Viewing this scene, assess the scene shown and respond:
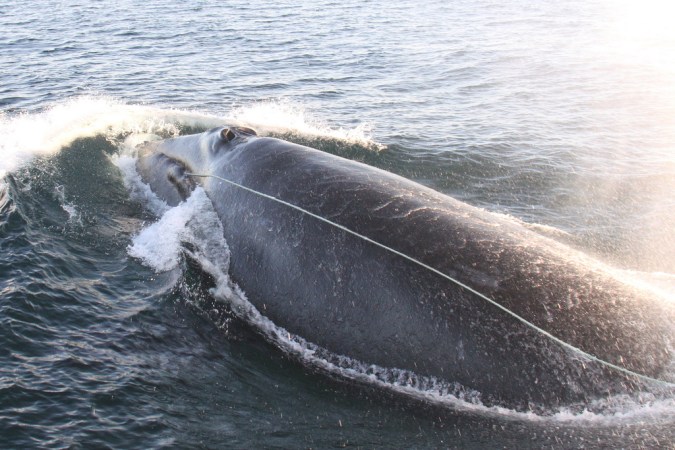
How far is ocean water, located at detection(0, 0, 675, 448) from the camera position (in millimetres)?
7348

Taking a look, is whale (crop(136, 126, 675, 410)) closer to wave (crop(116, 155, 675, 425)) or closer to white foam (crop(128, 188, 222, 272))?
wave (crop(116, 155, 675, 425))

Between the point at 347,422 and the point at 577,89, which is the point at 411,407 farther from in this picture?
the point at 577,89

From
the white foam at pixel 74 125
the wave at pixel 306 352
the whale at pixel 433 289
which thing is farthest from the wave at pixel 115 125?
the whale at pixel 433 289

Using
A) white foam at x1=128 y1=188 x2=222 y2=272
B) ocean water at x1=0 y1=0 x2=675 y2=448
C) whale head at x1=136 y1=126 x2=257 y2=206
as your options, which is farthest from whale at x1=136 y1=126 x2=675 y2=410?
whale head at x1=136 y1=126 x2=257 y2=206

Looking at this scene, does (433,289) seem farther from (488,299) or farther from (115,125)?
(115,125)

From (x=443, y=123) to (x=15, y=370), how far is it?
15417 millimetres

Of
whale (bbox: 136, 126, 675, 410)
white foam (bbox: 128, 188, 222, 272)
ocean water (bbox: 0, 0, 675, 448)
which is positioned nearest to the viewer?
whale (bbox: 136, 126, 675, 410)

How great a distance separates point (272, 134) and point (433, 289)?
36.6 ft

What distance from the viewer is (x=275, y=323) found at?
903cm

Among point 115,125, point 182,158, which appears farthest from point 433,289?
point 115,125

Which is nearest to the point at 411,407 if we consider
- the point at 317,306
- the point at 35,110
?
the point at 317,306

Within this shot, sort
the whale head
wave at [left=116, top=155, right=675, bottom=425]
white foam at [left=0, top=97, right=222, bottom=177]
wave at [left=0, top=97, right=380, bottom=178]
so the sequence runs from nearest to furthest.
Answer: wave at [left=116, top=155, right=675, bottom=425] < the whale head < white foam at [left=0, top=97, right=222, bottom=177] < wave at [left=0, top=97, right=380, bottom=178]

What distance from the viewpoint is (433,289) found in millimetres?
7711

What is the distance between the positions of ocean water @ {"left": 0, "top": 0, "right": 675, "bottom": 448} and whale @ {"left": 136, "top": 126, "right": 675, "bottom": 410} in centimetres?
37
